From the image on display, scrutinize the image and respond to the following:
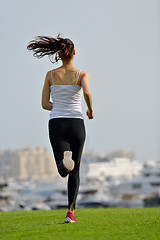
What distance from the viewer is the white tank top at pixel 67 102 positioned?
5.27 metres

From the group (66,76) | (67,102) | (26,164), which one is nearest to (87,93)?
(67,102)

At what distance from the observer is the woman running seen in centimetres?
526

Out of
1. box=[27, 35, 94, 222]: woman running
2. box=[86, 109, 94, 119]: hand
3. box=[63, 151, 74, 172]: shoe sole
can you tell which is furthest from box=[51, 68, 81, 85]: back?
box=[63, 151, 74, 172]: shoe sole

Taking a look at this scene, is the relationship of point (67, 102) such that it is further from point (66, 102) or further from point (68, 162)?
point (68, 162)

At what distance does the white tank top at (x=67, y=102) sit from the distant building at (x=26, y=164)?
177840 mm

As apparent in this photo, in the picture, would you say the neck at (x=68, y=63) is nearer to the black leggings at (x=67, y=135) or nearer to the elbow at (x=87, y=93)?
the elbow at (x=87, y=93)

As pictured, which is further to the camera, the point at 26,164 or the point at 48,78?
the point at 26,164

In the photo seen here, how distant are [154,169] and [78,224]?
5558 cm

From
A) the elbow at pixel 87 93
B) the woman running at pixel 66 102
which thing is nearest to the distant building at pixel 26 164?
the woman running at pixel 66 102

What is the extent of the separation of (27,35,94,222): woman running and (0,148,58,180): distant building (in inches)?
6996

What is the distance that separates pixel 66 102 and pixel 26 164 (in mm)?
187517

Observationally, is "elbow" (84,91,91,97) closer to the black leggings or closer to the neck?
the black leggings

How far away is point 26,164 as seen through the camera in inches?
7510

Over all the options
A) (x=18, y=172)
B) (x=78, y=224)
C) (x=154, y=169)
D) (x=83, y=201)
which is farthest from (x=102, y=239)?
(x=18, y=172)
